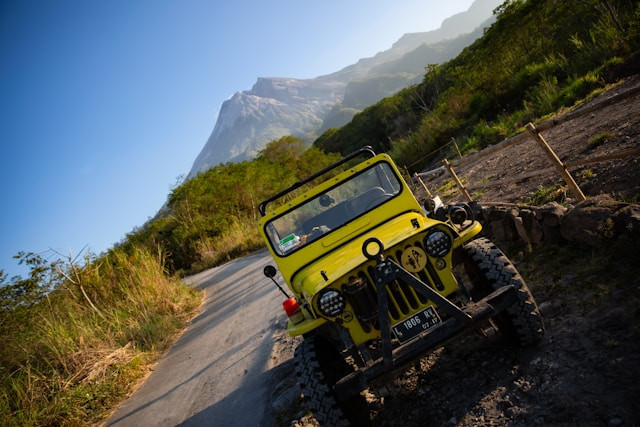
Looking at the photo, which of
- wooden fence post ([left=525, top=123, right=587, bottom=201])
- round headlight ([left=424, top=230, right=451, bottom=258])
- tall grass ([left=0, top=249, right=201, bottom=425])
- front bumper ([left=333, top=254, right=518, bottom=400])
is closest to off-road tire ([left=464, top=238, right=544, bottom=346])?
front bumper ([left=333, top=254, right=518, bottom=400])

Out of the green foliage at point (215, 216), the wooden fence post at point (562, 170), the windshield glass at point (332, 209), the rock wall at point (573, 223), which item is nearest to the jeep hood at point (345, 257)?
the windshield glass at point (332, 209)

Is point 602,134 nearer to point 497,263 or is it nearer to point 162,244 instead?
point 497,263

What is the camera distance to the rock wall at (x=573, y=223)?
9.37 feet

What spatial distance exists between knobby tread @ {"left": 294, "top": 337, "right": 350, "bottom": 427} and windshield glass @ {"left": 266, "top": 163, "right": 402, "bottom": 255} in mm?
1322

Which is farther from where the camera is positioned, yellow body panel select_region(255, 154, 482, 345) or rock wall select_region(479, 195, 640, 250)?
rock wall select_region(479, 195, 640, 250)

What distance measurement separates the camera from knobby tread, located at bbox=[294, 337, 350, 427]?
2.49 meters

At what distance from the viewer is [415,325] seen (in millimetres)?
2576

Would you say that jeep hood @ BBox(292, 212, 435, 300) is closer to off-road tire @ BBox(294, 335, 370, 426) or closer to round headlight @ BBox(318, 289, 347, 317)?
round headlight @ BBox(318, 289, 347, 317)

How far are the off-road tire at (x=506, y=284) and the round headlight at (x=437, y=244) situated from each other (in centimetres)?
28

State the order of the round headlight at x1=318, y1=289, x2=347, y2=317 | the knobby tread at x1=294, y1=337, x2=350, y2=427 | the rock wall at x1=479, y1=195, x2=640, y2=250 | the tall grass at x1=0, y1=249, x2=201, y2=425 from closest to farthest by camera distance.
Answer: the knobby tread at x1=294, y1=337, x2=350, y2=427, the round headlight at x1=318, y1=289, x2=347, y2=317, the rock wall at x1=479, y1=195, x2=640, y2=250, the tall grass at x1=0, y1=249, x2=201, y2=425

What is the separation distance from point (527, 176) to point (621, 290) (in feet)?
11.4

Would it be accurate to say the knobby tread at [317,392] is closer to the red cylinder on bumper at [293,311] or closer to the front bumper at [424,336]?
the front bumper at [424,336]

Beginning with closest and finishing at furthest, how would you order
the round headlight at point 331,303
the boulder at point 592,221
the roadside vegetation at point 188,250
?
the round headlight at point 331,303 → the boulder at point 592,221 → the roadside vegetation at point 188,250

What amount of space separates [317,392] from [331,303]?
0.60 meters
